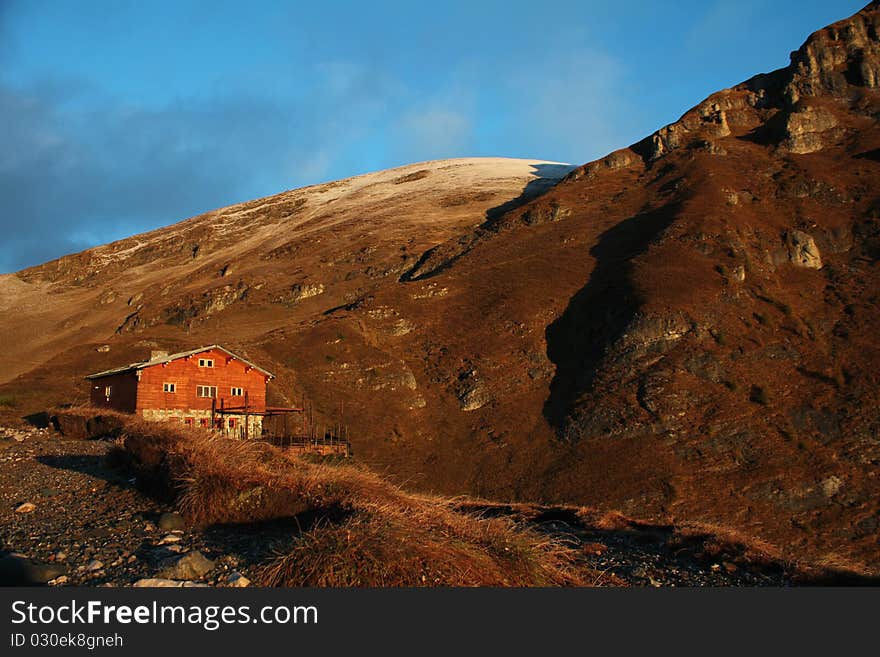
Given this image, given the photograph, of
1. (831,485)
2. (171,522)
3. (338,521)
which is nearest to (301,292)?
(831,485)

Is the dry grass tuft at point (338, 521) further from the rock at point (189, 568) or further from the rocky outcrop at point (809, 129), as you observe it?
the rocky outcrop at point (809, 129)

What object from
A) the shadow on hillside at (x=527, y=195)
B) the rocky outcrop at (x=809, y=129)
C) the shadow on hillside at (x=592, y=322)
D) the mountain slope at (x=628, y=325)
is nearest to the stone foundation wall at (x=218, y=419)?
the mountain slope at (x=628, y=325)

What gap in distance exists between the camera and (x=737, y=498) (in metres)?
55.6

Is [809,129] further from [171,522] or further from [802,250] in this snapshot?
[171,522]

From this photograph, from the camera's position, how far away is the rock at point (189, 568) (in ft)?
28.2

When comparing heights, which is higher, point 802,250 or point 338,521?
point 802,250

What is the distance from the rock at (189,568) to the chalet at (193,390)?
149 ft

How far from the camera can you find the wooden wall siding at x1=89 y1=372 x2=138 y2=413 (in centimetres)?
5419

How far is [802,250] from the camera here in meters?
93.5

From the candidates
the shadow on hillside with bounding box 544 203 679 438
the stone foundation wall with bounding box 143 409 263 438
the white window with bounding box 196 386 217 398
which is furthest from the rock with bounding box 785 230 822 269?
the white window with bounding box 196 386 217 398

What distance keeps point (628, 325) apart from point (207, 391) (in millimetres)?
48417

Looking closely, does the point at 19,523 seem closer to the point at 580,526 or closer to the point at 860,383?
the point at 580,526

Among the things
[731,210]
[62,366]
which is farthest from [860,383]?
[62,366]

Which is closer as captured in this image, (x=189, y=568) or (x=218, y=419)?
(x=189, y=568)
